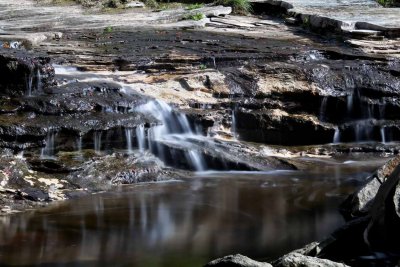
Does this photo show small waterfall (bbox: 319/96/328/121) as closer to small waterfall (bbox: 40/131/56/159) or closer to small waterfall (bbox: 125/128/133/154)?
small waterfall (bbox: 125/128/133/154)

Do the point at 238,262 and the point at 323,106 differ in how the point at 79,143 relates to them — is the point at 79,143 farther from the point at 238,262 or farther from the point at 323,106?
the point at 238,262

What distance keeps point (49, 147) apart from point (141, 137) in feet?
5.12

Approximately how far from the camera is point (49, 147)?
1083 cm

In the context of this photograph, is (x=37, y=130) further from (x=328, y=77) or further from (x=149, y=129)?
(x=328, y=77)

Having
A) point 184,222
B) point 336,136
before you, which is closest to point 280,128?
point 336,136

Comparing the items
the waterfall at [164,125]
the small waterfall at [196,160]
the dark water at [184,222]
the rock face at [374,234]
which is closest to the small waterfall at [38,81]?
the waterfall at [164,125]

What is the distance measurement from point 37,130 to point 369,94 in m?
6.76

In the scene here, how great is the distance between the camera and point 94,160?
10664 millimetres

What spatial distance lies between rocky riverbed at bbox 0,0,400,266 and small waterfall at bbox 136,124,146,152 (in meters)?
0.02

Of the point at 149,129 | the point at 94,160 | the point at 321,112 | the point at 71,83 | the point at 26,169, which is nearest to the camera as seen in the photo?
the point at 26,169

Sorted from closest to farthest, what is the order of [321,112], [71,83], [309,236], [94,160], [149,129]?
[309,236], [94,160], [149,129], [71,83], [321,112]

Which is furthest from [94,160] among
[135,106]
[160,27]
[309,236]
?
[160,27]

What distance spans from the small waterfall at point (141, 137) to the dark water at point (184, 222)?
1.22m

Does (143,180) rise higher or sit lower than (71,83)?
lower
